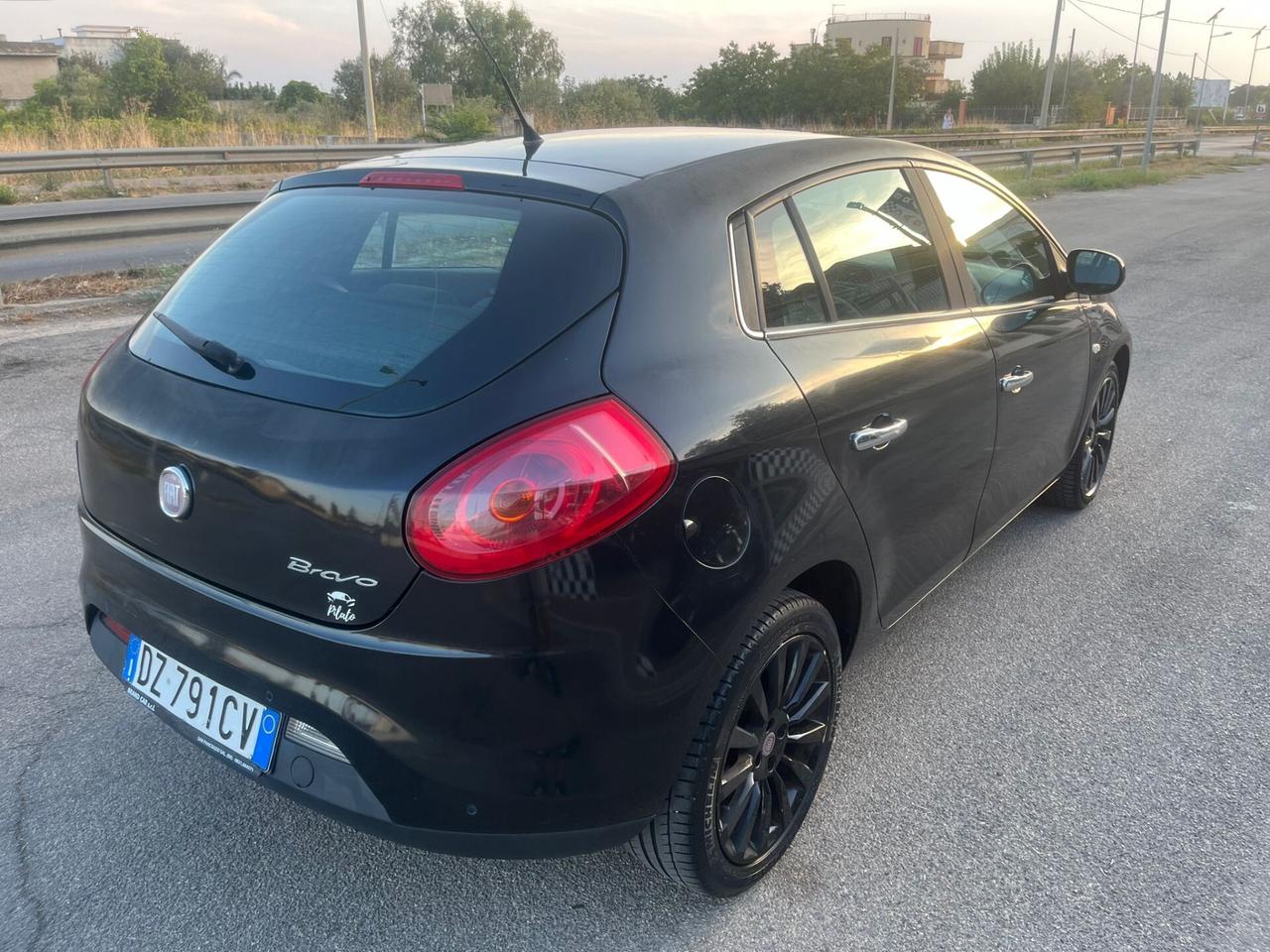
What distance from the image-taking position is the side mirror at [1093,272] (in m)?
3.69

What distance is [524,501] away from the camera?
1.78 meters

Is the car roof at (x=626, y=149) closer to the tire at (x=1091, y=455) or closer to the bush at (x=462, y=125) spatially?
Result: the tire at (x=1091, y=455)

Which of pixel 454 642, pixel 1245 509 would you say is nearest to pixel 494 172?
pixel 454 642

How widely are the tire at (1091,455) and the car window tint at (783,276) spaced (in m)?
2.22

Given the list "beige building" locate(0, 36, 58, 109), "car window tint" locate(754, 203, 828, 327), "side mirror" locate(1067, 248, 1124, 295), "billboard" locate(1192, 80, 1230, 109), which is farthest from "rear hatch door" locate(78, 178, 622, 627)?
"beige building" locate(0, 36, 58, 109)

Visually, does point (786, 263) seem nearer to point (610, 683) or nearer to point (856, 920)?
point (610, 683)

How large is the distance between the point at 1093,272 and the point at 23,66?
8631cm

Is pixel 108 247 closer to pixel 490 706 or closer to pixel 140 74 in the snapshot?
pixel 490 706

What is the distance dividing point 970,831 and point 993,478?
1.23 meters

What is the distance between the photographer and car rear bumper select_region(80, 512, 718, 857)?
5.88ft

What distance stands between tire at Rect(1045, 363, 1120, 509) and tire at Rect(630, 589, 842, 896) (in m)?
2.34

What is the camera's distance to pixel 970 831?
250 cm

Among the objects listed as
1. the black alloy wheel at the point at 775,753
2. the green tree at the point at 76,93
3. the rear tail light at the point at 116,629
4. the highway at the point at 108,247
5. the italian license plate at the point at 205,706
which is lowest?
the black alloy wheel at the point at 775,753

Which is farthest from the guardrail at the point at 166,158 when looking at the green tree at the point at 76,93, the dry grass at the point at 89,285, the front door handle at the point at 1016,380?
the green tree at the point at 76,93
